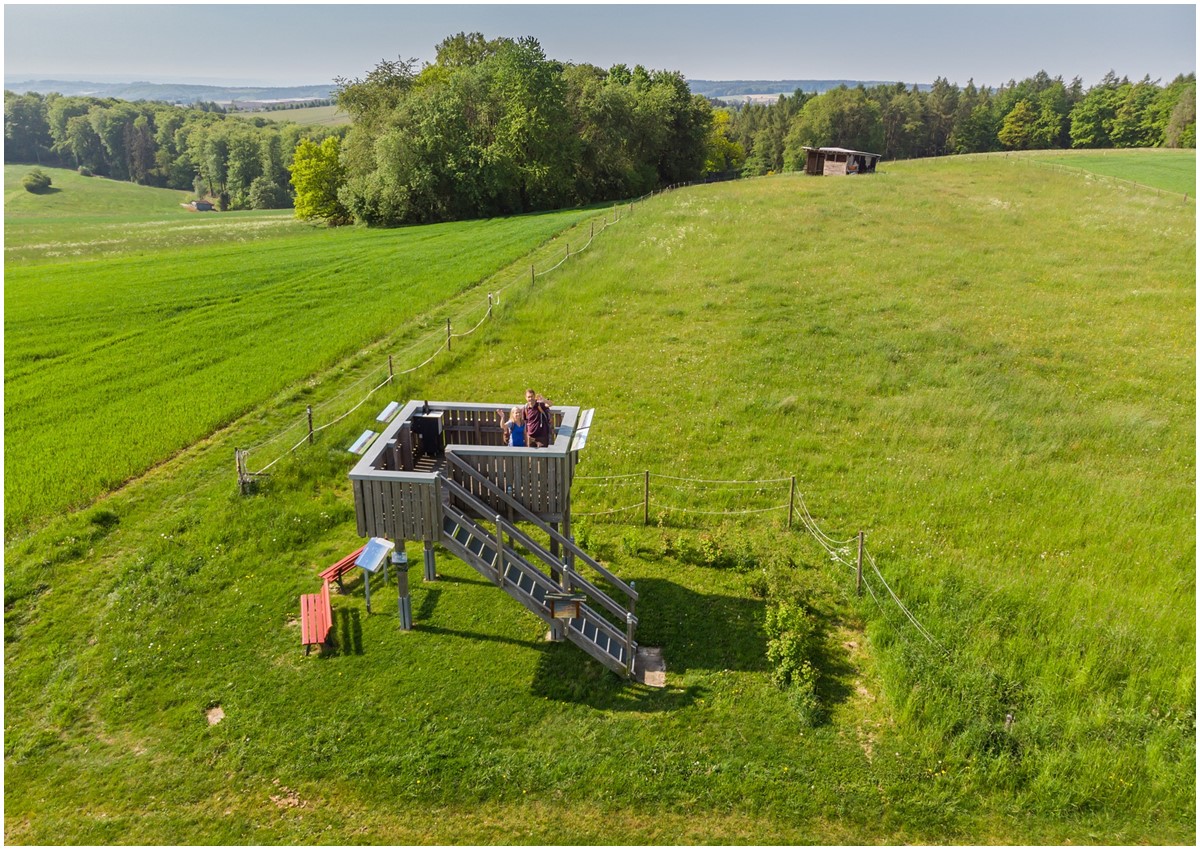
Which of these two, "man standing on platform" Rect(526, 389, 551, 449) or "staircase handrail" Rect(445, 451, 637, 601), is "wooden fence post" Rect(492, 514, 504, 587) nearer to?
"staircase handrail" Rect(445, 451, 637, 601)

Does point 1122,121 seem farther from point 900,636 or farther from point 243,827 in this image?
point 243,827

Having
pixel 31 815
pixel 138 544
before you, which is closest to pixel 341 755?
pixel 31 815

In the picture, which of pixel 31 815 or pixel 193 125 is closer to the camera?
pixel 31 815

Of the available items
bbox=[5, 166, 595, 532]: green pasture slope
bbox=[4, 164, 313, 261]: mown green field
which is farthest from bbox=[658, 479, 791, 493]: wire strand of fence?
bbox=[4, 164, 313, 261]: mown green field

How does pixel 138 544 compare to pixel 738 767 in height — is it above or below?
above

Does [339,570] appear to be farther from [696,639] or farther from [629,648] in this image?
[696,639]

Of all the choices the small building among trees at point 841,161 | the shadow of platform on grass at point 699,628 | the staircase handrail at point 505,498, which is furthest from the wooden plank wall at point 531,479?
the small building among trees at point 841,161

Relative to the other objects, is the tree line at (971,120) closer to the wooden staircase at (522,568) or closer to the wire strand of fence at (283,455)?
the wire strand of fence at (283,455)

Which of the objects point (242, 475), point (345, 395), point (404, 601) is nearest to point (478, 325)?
point (345, 395)
